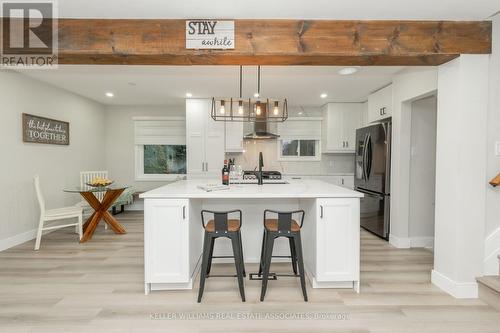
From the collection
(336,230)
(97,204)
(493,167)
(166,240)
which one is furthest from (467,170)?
(97,204)

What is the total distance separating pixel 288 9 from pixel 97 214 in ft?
12.8

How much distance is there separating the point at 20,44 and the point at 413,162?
4537 millimetres

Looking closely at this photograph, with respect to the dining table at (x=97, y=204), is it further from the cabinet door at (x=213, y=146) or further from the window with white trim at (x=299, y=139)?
the window with white trim at (x=299, y=139)

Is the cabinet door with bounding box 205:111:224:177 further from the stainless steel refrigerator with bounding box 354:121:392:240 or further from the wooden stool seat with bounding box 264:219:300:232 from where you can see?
the wooden stool seat with bounding box 264:219:300:232

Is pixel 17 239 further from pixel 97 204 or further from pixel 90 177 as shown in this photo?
pixel 90 177

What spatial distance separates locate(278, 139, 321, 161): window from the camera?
19.2 ft

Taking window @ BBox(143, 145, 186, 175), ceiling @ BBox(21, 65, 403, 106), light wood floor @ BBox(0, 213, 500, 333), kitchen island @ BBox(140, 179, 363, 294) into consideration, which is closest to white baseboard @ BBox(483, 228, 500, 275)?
light wood floor @ BBox(0, 213, 500, 333)

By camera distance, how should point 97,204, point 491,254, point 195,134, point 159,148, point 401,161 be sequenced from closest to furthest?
point 491,254 → point 401,161 → point 97,204 → point 195,134 → point 159,148

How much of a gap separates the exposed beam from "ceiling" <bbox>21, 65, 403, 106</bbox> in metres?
1.09

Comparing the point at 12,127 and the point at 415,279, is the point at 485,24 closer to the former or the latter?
the point at 415,279

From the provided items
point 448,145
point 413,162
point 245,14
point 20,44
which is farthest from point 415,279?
point 20,44

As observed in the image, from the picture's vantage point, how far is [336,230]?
2.36 metres

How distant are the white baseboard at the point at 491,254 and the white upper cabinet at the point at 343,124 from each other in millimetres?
3270

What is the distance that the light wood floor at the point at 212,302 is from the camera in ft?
6.36
